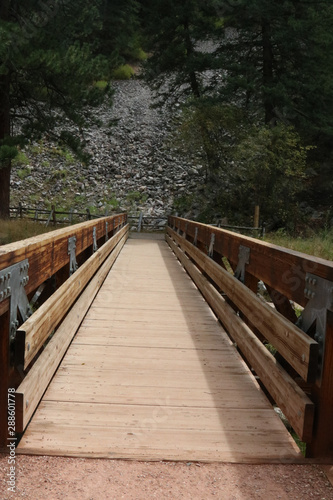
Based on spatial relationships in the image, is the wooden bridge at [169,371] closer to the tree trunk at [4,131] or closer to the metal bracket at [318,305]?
the metal bracket at [318,305]

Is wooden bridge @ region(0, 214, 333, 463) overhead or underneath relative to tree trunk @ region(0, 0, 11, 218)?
underneath

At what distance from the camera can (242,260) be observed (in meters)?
4.59

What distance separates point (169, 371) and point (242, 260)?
Answer: 128 centimetres

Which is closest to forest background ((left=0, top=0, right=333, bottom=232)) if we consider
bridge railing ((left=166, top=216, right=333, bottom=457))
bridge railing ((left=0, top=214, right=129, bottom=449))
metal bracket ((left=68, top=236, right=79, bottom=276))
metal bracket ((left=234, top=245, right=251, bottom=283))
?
metal bracket ((left=68, top=236, right=79, bottom=276))

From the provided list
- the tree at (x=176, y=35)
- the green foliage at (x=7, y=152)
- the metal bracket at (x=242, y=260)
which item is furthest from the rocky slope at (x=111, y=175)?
the metal bracket at (x=242, y=260)

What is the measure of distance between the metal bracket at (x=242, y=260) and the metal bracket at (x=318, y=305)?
162 cm

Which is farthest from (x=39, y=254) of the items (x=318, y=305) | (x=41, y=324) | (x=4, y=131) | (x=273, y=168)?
(x=273, y=168)

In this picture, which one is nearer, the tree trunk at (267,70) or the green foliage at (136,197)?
the tree trunk at (267,70)

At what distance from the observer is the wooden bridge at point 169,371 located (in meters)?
2.56

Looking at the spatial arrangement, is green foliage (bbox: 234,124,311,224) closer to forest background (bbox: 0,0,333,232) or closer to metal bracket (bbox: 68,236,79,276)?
forest background (bbox: 0,0,333,232)

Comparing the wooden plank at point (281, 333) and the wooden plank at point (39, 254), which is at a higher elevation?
the wooden plank at point (39, 254)

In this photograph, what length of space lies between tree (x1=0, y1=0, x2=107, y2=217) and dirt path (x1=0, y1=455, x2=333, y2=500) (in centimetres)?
1310

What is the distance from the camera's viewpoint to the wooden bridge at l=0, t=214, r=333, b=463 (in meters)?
2.56

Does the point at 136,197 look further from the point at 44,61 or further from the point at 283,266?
the point at 283,266
